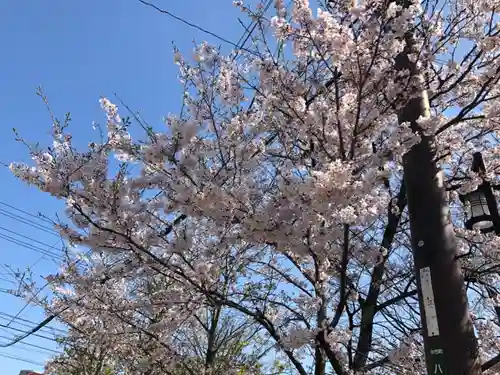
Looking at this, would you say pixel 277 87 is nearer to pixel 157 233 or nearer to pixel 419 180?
pixel 419 180

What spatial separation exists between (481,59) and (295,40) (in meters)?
1.53

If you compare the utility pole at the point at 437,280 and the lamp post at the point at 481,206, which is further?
the lamp post at the point at 481,206

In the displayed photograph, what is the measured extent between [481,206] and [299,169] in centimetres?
145

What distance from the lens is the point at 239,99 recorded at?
3.81 meters

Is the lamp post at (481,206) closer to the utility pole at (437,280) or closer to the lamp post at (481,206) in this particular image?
the lamp post at (481,206)

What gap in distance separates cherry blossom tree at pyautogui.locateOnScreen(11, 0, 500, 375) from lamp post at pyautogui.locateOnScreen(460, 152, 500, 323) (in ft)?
0.23

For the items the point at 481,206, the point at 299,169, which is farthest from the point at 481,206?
the point at 299,169

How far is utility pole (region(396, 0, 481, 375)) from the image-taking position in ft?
7.67

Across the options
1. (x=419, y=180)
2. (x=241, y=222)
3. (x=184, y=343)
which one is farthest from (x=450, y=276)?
(x=184, y=343)

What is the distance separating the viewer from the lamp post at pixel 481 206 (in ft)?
11.9

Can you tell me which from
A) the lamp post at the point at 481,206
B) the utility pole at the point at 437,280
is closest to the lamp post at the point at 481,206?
the lamp post at the point at 481,206

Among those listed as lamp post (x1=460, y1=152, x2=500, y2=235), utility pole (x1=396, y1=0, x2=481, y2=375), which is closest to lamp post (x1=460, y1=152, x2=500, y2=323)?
lamp post (x1=460, y1=152, x2=500, y2=235)

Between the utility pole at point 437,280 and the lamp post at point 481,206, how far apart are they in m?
0.89

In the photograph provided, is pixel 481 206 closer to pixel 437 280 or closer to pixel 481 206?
pixel 481 206
